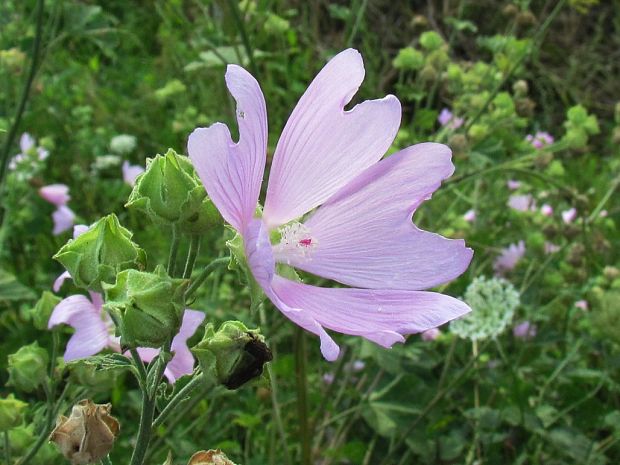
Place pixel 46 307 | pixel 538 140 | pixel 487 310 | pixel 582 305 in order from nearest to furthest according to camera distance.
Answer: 1. pixel 46 307
2. pixel 487 310
3. pixel 582 305
4. pixel 538 140

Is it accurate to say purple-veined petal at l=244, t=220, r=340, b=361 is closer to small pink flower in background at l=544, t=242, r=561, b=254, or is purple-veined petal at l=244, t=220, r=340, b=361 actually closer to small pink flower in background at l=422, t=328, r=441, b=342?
small pink flower in background at l=422, t=328, r=441, b=342

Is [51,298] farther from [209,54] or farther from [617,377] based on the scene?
[617,377]

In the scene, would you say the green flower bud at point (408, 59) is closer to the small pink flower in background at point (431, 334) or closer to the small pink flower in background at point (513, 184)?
the small pink flower in background at point (431, 334)

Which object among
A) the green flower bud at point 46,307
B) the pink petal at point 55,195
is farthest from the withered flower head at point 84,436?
the pink petal at point 55,195

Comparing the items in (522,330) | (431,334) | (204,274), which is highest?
(204,274)

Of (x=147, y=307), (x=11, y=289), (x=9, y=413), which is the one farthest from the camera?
(x=11, y=289)

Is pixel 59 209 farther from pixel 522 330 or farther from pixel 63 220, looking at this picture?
pixel 522 330

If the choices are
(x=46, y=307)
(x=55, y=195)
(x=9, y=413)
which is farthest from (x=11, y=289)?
(x=55, y=195)

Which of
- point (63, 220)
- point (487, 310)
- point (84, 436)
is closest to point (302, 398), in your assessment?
point (487, 310)

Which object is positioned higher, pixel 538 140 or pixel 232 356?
pixel 232 356

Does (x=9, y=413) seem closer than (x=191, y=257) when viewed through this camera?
No
